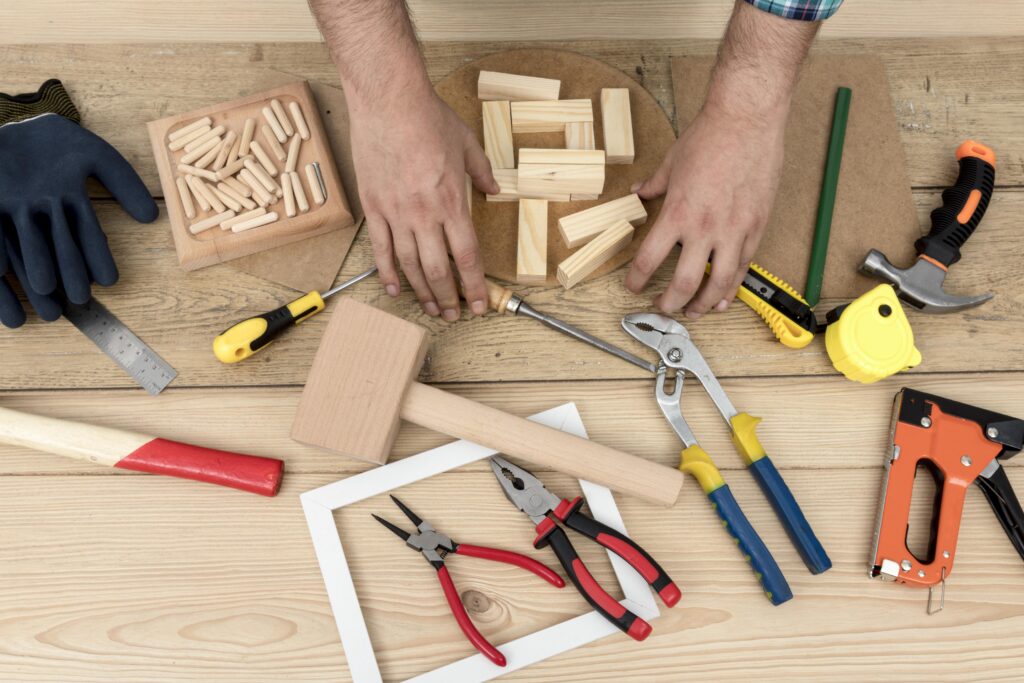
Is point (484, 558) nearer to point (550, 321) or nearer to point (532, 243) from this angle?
point (550, 321)

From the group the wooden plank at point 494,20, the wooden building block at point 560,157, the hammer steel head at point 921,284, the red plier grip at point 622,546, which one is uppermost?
the wooden plank at point 494,20

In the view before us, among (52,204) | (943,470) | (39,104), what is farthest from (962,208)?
(39,104)

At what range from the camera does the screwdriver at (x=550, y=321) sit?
1167 millimetres

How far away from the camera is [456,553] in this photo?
3.42ft

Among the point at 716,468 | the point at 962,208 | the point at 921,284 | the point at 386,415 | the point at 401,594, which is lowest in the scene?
the point at 401,594

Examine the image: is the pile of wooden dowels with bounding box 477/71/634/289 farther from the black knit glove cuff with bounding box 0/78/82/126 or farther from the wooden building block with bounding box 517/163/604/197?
the black knit glove cuff with bounding box 0/78/82/126

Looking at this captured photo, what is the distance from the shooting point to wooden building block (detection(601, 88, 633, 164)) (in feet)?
4.17

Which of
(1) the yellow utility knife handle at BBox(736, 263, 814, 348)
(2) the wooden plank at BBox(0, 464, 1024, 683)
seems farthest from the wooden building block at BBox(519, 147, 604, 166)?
(2) the wooden plank at BBox(0, 464, 1024, 683)

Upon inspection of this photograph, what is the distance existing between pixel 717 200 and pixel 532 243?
31cm

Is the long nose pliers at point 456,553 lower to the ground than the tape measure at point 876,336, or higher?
lower

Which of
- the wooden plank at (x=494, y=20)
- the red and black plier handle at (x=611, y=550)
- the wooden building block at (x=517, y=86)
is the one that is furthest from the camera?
the wooden plank at (x=494, y=20)

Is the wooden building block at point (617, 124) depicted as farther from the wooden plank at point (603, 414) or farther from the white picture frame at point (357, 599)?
the white picture frame at point (357, 599)

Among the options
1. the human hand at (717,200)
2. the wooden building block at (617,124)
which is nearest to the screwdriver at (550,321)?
the human hand at (717,200)

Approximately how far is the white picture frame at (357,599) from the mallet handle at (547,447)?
0.06m
